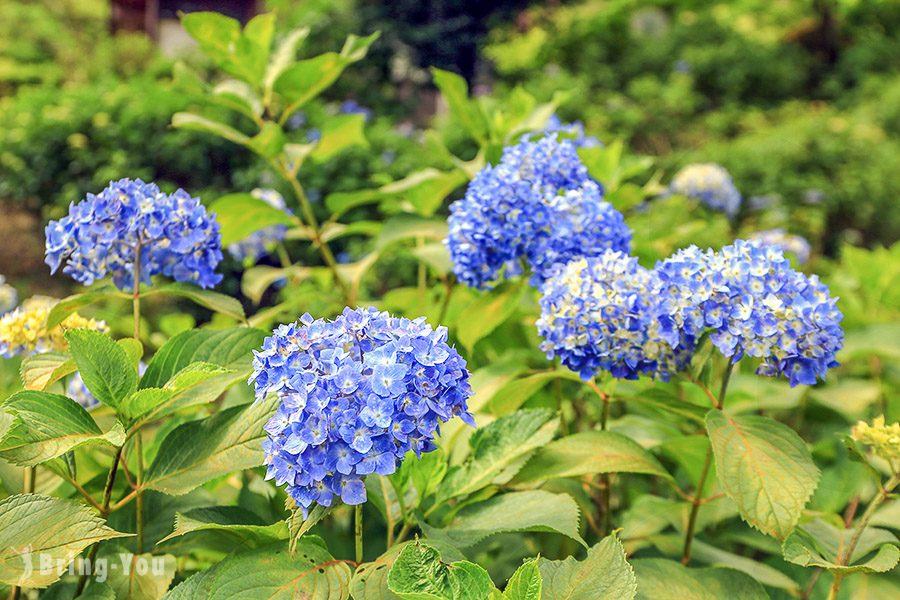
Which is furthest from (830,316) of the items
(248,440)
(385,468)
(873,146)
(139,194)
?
(873,146)

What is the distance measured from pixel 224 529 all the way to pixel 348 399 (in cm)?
28

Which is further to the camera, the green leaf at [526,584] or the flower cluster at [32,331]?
the flower cluster at [32,331]

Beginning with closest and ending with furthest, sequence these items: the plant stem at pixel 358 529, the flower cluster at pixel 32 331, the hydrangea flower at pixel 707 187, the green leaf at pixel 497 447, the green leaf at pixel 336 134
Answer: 1. the plant stem at pixel 358 529
2. the green leaf at pixel 497 447
3. the flower cluster at pixel 32 331
4. the green leaf at pixel 336 134
5. the hydrangea flower at pixel 707 187

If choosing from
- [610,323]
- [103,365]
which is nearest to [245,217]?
[103,365]

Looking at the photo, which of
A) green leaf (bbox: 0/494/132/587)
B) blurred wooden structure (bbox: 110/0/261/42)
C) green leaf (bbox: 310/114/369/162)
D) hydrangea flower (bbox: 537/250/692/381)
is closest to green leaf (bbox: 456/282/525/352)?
hydrangea flower (bbox: 537/250/692/381)

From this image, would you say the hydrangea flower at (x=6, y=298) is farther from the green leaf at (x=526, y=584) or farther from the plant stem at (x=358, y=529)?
the green leaf at (x=526, y=584)

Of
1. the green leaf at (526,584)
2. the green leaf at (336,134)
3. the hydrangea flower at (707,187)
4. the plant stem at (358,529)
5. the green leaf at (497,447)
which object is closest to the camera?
the green leaf at (526,584)

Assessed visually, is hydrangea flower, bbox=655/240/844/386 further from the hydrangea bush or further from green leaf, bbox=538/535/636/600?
green leaf, bbox=538/535/636/600

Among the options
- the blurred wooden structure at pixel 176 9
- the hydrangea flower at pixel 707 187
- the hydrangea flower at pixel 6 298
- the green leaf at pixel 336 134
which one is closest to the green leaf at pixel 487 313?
the green leaf at pixel 336 134

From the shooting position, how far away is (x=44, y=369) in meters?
1.13

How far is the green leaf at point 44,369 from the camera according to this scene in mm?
1096

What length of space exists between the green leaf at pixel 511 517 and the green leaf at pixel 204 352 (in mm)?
354

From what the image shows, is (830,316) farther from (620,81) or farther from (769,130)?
(620,81)

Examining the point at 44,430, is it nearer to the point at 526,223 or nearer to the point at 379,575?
the point at 379,575
